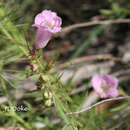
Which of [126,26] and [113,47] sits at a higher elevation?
[126,26]

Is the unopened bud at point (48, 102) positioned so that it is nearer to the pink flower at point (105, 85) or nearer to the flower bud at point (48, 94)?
the flower bud at point (48, 94)

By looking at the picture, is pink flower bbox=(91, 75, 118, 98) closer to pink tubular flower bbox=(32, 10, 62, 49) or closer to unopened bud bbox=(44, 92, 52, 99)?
unopened bud bbox=(44, 92, 52, 99)

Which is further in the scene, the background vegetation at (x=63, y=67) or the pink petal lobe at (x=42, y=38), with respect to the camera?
the background vegetation at (x=63, y=67)

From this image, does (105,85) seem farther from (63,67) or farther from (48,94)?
(48,94)

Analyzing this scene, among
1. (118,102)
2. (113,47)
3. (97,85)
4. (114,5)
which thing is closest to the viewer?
(97,85)

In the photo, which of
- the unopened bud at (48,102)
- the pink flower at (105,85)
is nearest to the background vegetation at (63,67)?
the unopened bud at (48,102)

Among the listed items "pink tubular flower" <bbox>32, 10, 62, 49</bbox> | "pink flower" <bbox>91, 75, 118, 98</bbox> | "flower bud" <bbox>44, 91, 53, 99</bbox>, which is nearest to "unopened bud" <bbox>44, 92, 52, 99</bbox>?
"flower bud" <bbox>44, 91, 53, 99</bbox>

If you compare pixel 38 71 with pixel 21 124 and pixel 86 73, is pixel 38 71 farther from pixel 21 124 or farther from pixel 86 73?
pixel 86 73

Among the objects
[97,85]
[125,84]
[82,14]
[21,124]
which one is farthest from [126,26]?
[21,124]
